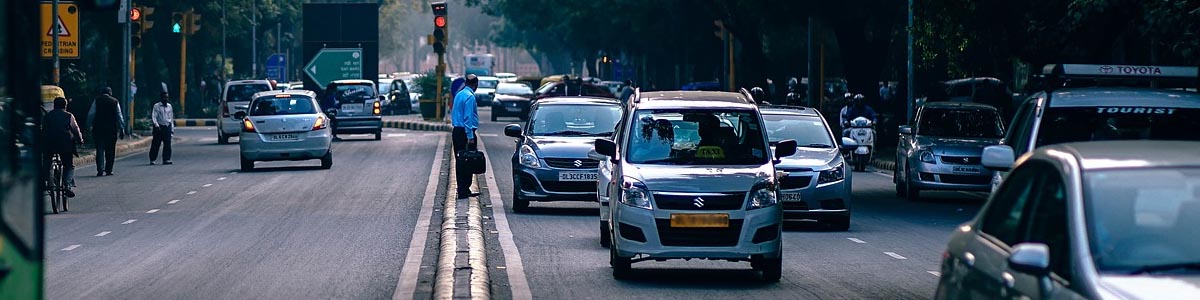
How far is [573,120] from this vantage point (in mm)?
21953

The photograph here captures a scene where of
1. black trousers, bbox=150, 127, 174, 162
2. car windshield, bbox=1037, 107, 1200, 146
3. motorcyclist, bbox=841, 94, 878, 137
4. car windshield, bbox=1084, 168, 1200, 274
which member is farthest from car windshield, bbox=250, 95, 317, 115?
car windshield, bbox=1084, 168, 1200, 274

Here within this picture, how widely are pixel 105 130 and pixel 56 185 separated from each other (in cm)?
856

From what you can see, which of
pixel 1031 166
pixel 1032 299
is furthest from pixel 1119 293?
pixel 1031 166

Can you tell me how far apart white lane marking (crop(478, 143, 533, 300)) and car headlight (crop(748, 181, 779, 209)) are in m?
1.72

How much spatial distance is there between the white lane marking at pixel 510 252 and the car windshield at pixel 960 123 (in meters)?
6.02

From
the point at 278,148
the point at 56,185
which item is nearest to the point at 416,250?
the point at 56,185

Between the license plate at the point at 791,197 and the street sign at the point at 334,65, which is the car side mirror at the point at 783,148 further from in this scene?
the street sign at the point at 334,65

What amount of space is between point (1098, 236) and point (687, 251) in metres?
6.78

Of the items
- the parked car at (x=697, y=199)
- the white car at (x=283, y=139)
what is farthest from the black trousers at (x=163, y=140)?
the parked car at (x=697, y=199)

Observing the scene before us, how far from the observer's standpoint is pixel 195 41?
72125mm

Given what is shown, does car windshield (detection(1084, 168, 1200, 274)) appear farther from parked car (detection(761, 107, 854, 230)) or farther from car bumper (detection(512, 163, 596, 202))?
car bumper (detection(512, 163, 596, 202))

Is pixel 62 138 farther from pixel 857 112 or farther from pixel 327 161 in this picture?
pixel 857 112

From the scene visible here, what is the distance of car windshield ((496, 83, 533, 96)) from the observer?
63.1 m

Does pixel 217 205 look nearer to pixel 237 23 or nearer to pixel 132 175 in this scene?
pixel 132 175
